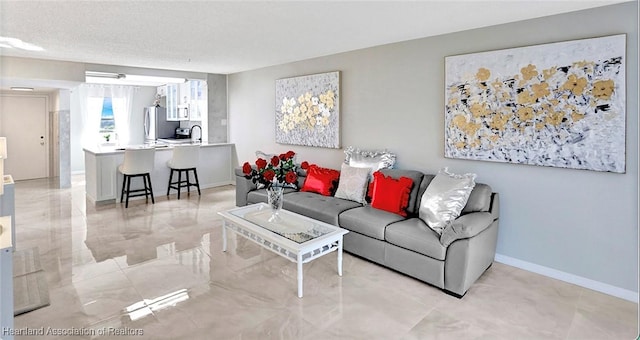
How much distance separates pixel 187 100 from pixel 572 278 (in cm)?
739

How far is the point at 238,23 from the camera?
348 centimetres

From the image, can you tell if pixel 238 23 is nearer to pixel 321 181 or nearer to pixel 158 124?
pixel 321 181

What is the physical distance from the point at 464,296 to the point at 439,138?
5.71 ft

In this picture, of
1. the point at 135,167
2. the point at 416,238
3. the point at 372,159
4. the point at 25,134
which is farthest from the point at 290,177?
the point at 25,134

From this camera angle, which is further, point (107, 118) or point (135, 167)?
point (107, 118)

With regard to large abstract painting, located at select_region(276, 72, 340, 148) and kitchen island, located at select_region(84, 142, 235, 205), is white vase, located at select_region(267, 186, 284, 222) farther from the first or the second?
kitchen island, located at select_region(84, 142, 235, 205)

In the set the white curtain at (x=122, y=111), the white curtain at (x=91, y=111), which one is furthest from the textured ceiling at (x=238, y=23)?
the white curtain at (x=122, y=111)

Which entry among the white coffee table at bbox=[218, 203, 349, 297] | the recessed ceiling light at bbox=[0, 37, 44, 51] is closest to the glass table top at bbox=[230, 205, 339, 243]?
the white coffee table at bbox=[218, 203, 349, 297]

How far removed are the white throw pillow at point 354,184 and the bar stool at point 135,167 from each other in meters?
3.35

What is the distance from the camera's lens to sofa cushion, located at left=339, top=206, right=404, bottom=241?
347cm

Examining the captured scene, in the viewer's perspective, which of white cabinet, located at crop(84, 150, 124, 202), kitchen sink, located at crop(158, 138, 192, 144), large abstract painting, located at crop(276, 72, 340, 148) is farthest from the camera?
kitchen sink, located at crop(158, 138, 192, 144)

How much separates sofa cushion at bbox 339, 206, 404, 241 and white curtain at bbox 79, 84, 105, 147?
8035mm

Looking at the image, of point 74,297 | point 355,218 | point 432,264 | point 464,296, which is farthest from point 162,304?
point 464,296

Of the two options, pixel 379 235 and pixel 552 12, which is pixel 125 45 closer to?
pixel 379 235
